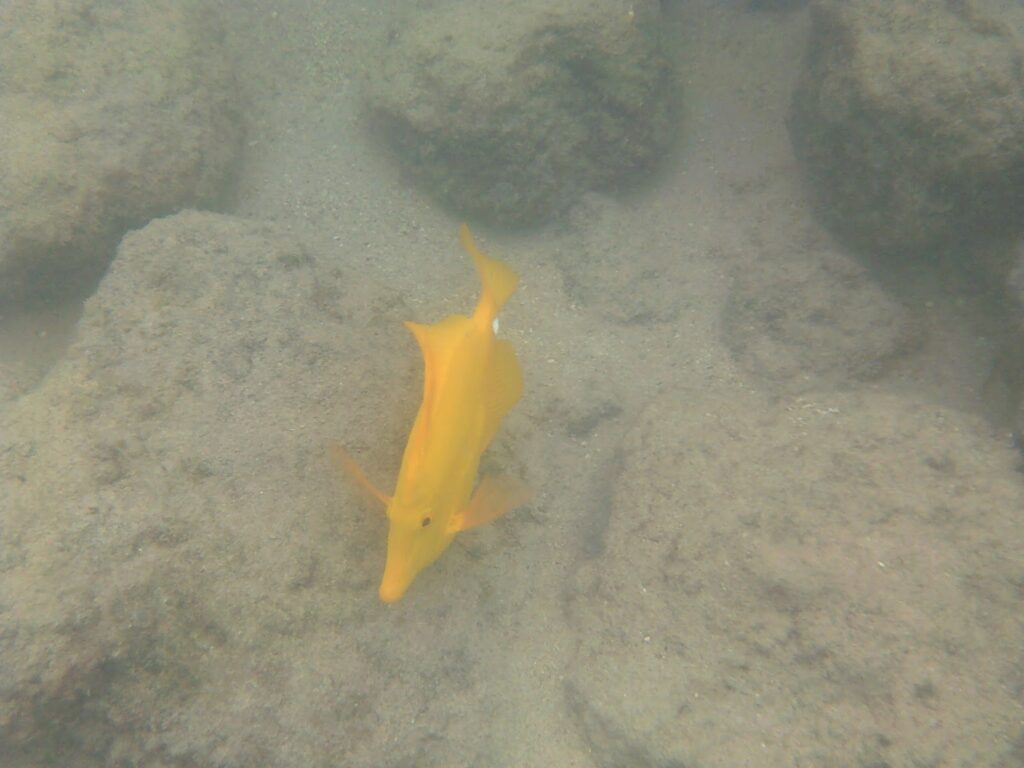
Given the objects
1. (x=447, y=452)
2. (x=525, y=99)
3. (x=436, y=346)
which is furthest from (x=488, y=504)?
(x=525, y=99)

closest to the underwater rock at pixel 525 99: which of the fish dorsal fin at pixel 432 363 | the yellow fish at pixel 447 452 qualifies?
the yellow fish at pixel 447 452

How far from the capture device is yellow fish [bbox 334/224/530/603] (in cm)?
232

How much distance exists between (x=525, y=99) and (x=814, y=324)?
246 cm

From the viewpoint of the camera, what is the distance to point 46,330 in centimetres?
403

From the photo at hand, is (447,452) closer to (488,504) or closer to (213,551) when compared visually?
(488,504)

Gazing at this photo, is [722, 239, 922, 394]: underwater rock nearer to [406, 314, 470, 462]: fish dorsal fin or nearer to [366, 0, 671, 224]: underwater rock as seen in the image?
[366, 0, 671, 224]: underwater rock

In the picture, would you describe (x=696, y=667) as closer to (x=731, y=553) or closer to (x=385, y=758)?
(x=731, y=553)

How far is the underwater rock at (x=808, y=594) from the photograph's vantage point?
7.84 feet

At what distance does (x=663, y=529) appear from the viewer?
2963 millimetres

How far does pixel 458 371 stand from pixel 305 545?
3.54 ft

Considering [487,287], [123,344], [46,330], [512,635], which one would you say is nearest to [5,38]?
[46,330]

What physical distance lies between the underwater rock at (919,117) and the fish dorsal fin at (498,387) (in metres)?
2.56

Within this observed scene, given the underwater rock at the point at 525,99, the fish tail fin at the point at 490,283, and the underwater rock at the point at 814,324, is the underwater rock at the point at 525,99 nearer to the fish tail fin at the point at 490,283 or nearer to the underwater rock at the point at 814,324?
the underwater rock at the point at 814,324

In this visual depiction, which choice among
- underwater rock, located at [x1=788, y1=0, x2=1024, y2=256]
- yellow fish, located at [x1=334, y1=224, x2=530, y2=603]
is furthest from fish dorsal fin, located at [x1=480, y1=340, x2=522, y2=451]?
underwater rock, located at [x1=788, y1=0, x2=1024, y2=256]
